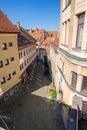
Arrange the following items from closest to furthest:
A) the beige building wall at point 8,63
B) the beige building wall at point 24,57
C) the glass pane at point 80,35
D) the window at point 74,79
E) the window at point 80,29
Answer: the window at point 80,29 → the glass pane at point 80,35 → the window at point 74,79 → the beige building wall at point 8,63 → the beige building wall at point 24,57

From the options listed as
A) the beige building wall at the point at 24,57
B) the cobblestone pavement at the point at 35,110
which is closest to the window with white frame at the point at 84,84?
the cobblestone pavement at the point at 35,110

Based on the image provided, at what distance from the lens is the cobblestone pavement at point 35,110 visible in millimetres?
15957

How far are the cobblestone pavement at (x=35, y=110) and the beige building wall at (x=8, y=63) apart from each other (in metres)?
2.98

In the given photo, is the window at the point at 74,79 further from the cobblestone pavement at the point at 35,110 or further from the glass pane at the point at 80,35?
the cobblestone pavement at the point at 35,110

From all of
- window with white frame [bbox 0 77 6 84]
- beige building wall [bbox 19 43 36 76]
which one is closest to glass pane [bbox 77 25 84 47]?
window with white frame [bbox 0 77 6 84]

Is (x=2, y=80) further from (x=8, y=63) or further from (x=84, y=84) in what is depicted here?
(x=84, y=84)

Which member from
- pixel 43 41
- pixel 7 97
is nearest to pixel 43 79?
pixel 7 97

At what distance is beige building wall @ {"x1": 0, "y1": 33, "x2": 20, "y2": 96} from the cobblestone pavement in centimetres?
298

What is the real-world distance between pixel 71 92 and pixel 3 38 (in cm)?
1153

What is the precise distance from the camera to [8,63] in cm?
1966

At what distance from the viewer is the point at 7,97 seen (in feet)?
66.8

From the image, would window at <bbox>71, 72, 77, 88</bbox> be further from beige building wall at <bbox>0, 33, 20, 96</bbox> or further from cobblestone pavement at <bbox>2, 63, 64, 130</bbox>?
beige building wall at <bbox>0, 33, 20, 96</bbox>

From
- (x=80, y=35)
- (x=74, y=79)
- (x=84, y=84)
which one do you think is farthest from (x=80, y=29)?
(x=84, y=84)

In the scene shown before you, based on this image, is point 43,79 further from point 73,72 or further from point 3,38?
point 73,72
